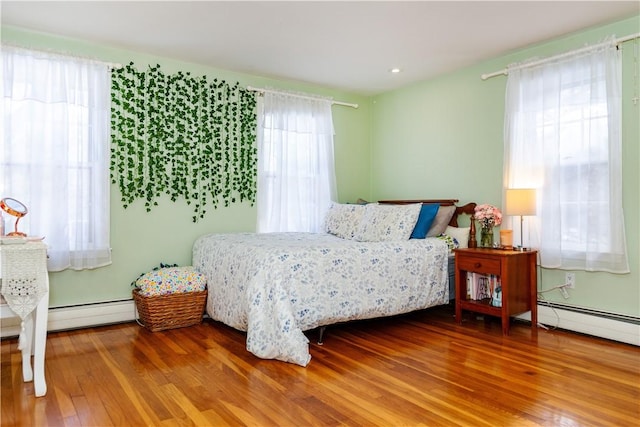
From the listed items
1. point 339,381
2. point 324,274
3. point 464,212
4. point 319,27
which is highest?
point 319,27

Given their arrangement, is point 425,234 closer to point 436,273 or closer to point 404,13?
point 436,273

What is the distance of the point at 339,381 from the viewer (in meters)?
2.48

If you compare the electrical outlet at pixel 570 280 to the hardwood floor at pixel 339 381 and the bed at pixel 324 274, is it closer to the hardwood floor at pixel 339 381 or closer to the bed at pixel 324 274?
the hardwood floor at pixel 339 381

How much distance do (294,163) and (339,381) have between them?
105 inches

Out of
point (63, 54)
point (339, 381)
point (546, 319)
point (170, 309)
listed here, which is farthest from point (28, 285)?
point (546, 319)

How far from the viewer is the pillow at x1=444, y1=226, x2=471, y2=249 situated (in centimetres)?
403

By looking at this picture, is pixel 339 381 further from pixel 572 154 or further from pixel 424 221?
pixel 572 154

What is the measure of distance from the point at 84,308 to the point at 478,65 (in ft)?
13.2

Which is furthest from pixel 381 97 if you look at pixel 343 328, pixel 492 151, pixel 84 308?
pixel 84 308

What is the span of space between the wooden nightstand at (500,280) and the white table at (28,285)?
115 inches

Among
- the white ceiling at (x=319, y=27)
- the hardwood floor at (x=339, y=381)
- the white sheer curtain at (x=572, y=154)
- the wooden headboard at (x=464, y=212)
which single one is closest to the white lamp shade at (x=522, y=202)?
the white sheer curtain at (x=572, y=154)

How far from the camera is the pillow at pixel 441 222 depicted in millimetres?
4143

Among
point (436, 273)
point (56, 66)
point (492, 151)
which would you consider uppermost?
point (56, 66)

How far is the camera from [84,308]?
3.62m
